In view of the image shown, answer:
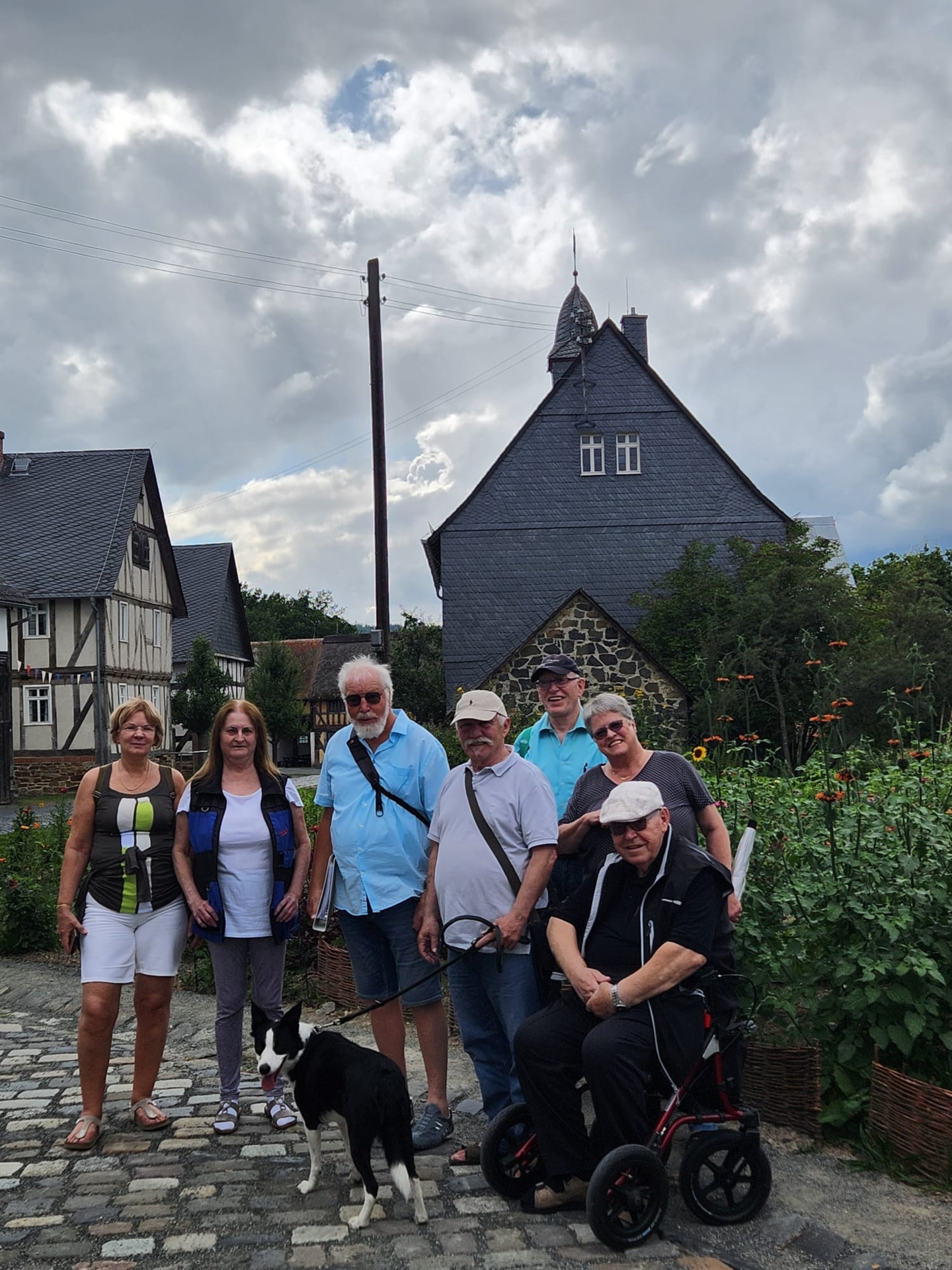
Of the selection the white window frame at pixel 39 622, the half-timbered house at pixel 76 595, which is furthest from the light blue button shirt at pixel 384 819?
the white window frame at pixel 39 622

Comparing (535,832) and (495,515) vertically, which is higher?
(495,515)

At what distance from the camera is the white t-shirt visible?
15.7 feet

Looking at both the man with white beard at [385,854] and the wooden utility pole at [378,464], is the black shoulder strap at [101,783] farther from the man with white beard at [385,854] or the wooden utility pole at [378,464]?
the wooden utility pole at [378,464]

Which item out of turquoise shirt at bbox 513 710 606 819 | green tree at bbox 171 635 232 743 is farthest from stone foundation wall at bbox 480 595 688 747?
green tree at bbox 171 635 232 743

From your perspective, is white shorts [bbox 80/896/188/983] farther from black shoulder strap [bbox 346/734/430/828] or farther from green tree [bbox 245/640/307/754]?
green tree [bbox 245/640/307/754]

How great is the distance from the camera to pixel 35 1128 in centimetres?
472

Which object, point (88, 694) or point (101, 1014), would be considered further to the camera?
point (88, 694)

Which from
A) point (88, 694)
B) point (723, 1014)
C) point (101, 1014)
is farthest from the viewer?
point (88, 694)

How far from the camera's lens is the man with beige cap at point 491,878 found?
14.2 feet

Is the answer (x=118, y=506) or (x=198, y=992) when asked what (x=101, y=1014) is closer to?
(x=198, y=992)

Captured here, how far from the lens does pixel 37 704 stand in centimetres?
2983

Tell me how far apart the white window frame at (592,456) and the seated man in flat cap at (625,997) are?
2270 cm

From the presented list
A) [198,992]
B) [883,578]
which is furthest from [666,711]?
[883,578]

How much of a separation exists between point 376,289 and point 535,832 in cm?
1431
